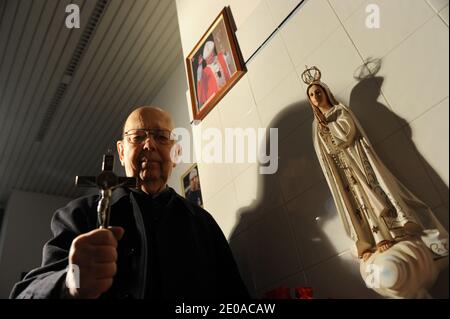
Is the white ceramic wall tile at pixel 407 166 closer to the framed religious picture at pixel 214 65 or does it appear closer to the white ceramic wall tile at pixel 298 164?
the white ceramic wall tile at pixel 298 164

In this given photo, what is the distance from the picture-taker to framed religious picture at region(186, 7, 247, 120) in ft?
4.43

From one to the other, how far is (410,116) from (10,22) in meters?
2.21

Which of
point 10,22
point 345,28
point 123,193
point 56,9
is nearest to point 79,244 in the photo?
point 123,193

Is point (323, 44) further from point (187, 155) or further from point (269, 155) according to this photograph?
point (187, 155)

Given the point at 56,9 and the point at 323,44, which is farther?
the point at 56,9

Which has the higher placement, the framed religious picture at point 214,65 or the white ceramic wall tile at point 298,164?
the framed religious picture at point 214,65

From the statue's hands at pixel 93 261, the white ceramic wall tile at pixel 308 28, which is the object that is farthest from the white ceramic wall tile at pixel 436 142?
the statue's hands at pixel 93 261

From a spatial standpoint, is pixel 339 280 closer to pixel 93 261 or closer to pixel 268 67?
pixel 93 261

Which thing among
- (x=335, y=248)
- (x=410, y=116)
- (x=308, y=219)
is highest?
(x=410, y=116)

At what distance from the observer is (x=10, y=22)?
196cm

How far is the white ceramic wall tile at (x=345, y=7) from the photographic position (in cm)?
91

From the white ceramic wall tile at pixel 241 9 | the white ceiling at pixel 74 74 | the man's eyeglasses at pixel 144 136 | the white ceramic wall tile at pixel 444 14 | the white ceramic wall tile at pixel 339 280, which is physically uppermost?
the white ceiling at pixel 74 74

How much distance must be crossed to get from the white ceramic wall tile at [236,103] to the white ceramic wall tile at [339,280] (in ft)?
2.06

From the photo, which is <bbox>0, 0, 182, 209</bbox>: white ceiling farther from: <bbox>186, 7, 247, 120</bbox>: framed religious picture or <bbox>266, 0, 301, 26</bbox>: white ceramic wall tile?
<bbox>266, 0, 301, 26</bbox>: white ceramic wall tile
